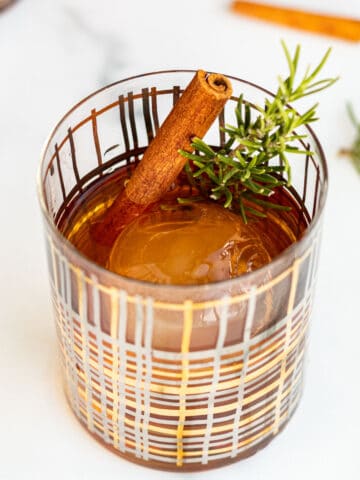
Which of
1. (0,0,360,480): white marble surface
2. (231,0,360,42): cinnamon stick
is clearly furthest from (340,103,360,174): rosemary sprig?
(231,0,360,42): cinnamon stick

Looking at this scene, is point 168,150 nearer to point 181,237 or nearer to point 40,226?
point 181,237

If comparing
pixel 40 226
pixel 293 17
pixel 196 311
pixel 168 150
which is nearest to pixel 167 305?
pixel 196 311

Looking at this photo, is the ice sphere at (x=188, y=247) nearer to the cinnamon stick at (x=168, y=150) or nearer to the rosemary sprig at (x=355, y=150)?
the cinnamon stick at (x=168, y=150)

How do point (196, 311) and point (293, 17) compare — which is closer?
point (196, 311)

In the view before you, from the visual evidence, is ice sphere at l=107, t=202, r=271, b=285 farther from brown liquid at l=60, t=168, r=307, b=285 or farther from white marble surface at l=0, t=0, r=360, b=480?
white marble surface at l=0, t=0, r=360, b=480

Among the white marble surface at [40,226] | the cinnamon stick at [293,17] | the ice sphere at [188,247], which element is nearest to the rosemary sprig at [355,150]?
the white marble surface at [40,226]

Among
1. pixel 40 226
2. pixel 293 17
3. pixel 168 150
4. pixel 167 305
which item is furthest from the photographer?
pixel 293 17
